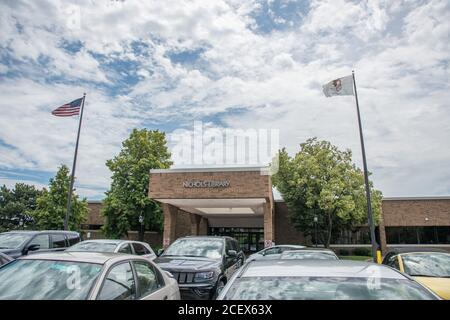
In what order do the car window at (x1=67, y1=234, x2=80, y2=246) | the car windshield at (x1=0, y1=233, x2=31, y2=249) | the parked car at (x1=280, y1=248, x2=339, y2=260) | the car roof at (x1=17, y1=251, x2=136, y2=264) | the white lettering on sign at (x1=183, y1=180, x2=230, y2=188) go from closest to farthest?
1. the car roof at (x1=17, y1=251, x2=136, y2=264)
2. the parked car at (x1=280, y1=248, x2=339, y2=260)
3. the car windshield at (x1=0, y1=233, x2=31, y2=249)
4. the car window at (x1=67, y1=234, x2=80, y2=246)
5. the white lettering on sign at (x1=183, y1=180, x2=230, y2=188)

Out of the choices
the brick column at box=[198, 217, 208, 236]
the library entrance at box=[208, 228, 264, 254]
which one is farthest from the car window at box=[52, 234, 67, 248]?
the library entrance at box=[208, 228, 264, 254]

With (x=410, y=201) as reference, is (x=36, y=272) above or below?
below

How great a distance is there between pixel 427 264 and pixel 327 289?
5.88 meters

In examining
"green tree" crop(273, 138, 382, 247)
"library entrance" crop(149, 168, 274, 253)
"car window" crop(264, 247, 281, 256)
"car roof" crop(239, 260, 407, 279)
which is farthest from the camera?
"green tree" crop(273, 138, 382, 247)

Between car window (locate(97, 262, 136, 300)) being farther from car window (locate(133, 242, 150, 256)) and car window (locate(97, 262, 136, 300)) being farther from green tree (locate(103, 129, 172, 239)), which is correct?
green tree (locate(103, 129, 172, 239))

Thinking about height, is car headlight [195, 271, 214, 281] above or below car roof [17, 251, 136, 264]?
below

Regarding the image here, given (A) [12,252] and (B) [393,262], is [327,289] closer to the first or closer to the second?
(B) [393,262]

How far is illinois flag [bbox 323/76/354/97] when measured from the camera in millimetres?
18828

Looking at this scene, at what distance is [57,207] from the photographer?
33.1 m

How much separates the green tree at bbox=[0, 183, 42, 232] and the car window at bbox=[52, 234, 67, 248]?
34.9 m
